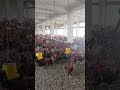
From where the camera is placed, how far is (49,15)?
164 cm

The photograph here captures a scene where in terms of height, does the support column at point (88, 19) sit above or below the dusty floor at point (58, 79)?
above

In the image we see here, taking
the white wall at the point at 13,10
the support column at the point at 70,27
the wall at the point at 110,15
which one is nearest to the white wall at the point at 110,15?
the wall at the point at 110,15

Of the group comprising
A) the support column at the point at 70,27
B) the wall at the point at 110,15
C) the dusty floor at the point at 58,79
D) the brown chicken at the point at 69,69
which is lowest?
the dusty floor at the point at 58,79

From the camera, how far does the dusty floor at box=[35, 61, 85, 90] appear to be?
167cm

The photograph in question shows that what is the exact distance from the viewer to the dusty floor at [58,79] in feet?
5.47

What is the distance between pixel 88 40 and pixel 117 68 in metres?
0.43

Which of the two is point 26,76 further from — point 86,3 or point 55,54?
point 86,3

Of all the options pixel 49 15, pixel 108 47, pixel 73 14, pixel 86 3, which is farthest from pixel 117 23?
pixel 49 15

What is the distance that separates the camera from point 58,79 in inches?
67.6

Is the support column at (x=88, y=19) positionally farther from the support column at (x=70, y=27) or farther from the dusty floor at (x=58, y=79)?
the dusty floor at (x=58, y=79)

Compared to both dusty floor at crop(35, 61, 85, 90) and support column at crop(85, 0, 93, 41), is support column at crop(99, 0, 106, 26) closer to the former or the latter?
support column at crop(85, 0, 93, 41)

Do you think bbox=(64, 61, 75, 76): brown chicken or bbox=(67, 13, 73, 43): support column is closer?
bbox=(67, 13, 73, 43): support column

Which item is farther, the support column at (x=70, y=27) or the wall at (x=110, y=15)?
the wall at (x=110, y=15)

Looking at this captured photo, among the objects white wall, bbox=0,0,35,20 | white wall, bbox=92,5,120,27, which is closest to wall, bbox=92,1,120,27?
white wall, bbox=92,5,120,27
